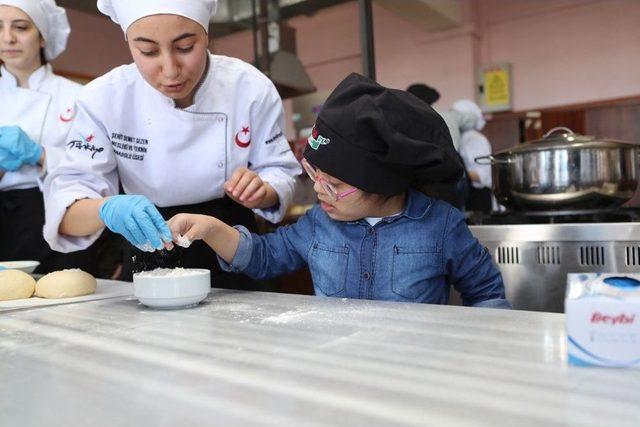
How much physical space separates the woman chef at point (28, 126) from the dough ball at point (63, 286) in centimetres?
59

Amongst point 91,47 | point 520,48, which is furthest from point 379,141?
point 91,47

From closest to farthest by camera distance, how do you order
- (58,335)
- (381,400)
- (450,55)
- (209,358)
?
1. (381,400)
2. (209,358)
3. (58,335)
4. (450,55)

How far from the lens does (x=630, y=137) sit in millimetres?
5086

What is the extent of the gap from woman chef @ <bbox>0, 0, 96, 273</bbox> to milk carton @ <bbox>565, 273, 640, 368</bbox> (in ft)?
4.85

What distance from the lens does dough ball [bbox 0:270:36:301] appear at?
1050mm

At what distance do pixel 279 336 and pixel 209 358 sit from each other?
0.34 ft

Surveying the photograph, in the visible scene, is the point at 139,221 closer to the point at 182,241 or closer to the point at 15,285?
the point at 182,241

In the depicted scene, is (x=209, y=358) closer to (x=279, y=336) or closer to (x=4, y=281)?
(x=279, y=336)

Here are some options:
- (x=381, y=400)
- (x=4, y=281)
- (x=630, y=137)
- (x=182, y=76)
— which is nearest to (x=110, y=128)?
(x=182, y=76)

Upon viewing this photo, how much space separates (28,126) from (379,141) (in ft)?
4.26

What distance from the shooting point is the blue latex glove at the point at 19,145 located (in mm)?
1578

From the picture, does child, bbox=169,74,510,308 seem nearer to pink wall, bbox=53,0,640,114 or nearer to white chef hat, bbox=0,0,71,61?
white chef hat, bbox=0,0,71,61

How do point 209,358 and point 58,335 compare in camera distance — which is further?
point 58,335

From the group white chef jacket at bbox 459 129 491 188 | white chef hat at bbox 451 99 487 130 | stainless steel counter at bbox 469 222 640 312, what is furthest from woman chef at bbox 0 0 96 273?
white chef hat at bbox 451 99 487 130
